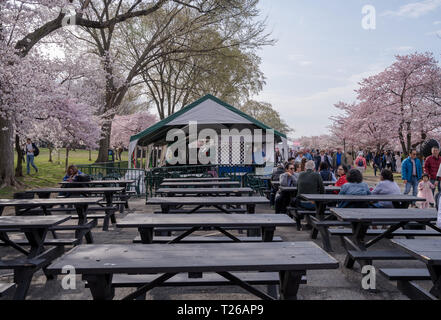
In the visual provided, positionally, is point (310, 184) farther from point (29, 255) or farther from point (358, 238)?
point (29, 255)

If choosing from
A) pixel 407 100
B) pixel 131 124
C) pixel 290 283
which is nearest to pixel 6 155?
pixel 290 283

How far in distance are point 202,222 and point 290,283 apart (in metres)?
1.43

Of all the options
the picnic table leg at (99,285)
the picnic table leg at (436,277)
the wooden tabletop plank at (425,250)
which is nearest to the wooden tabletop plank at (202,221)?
the picnic table leg at (99,285)

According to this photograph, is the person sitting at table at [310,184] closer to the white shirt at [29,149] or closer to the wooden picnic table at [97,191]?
the wooden picnic table at [97,191]

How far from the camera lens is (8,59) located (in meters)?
13.1

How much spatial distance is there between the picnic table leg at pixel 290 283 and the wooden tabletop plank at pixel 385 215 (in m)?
1.68

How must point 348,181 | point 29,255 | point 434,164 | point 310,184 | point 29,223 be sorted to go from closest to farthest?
point 29,223
point 29,255
point 348,181
point 310,184
point 434,164

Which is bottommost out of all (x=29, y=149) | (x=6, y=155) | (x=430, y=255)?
(x=430, y=255)

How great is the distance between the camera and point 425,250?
293cm

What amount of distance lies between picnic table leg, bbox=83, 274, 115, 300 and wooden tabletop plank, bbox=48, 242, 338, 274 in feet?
0.44

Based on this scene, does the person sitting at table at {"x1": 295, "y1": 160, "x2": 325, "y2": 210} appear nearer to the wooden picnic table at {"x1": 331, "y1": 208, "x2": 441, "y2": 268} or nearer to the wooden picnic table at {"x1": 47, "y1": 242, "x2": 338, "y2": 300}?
the wooden picnic table at {"x1": 331, "y1": 208, "x2": 441, "y2": 268}

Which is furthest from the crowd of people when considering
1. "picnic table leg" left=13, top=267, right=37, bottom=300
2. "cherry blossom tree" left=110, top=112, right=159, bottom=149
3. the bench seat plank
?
"cherry blossom tree" left=110, top=112, right=159, bottom=149
